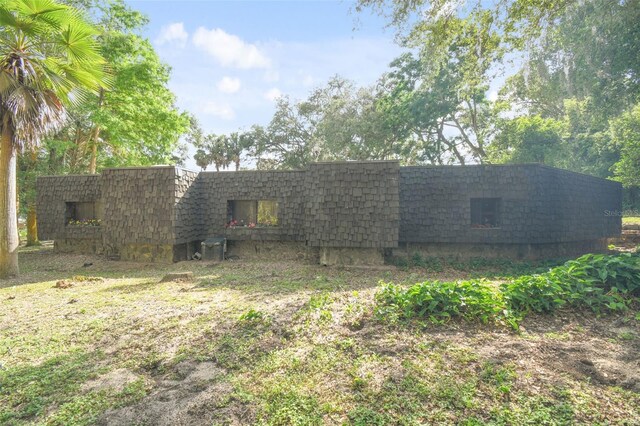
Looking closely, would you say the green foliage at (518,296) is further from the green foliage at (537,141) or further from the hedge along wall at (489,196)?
the green foliage at (537,141)

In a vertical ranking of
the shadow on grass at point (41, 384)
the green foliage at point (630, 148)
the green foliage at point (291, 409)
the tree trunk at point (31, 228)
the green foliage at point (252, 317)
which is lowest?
the shadow on grass at point (41, 384)

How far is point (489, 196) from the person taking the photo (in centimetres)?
941

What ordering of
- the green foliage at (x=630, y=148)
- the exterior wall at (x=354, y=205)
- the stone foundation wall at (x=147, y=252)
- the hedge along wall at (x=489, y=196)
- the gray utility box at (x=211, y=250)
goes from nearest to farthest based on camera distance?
1. the exterior wall at (x=354, y=205)
2. the hedge along wall at (x=489, y=196)
3. the stone foundation wall at (x=147, y=252)
4. the gray utility box at (x=211, y=250)
5. the green foliage at (x=630, y=148)

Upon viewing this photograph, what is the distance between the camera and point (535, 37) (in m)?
6.68

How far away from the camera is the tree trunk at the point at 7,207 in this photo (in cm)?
736

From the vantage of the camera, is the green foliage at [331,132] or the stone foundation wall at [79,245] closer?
the stone foundation wall at [79,245]

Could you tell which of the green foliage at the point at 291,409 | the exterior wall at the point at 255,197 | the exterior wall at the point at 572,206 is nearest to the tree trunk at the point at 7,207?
the exterior wall at the point at 255,197

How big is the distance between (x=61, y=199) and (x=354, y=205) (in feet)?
34.4

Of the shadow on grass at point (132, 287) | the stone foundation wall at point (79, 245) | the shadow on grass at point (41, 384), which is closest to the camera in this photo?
the shadow on grass at point (41, 384)

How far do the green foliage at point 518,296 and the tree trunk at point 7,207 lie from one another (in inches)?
346

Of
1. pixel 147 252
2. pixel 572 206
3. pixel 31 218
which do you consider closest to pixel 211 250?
pixel 147 252

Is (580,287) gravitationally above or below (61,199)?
below

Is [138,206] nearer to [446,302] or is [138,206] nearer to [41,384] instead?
[41,384]

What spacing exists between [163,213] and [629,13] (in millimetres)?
12676
